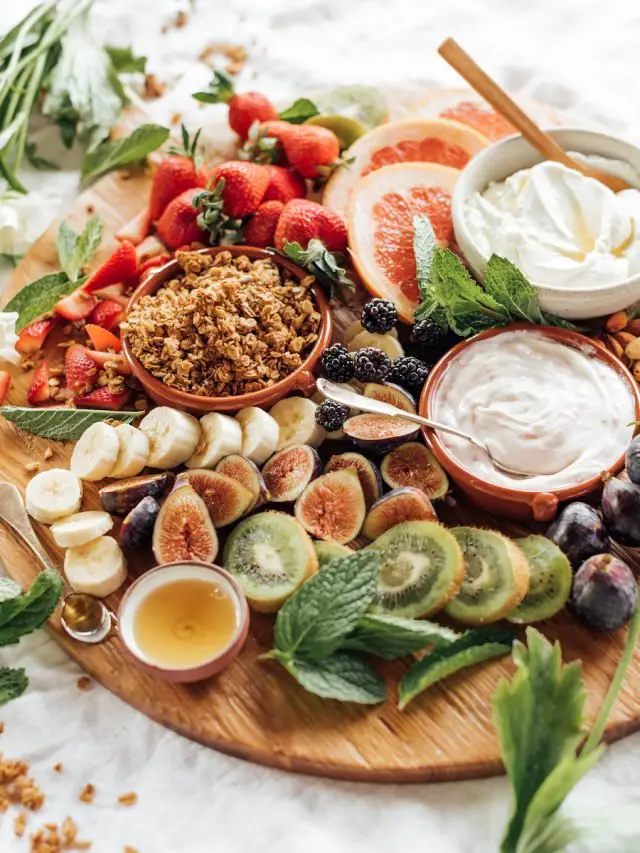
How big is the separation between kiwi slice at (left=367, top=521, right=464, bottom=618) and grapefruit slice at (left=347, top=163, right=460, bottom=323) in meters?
0.88

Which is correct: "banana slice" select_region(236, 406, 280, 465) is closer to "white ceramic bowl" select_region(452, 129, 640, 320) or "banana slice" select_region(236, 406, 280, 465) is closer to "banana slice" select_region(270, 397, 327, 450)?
"banana slice" select_region(270, 397, 327, 450)

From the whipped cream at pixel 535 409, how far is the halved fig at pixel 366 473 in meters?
0.23

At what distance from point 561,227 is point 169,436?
4.63 ft

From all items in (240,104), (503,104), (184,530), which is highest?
(503,104)

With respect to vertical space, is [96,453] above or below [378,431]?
Answer: below

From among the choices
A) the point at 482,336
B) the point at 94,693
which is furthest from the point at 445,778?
the point at 482,336

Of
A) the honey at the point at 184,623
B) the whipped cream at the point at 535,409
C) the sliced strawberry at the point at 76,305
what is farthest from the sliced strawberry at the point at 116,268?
the honey at the point at 184,623

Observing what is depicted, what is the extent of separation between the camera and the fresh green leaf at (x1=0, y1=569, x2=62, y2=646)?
2525 millimetres

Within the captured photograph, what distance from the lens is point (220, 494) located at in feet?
8.98

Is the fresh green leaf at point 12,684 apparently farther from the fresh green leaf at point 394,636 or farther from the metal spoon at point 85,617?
the fresh green leaf at point 394,636

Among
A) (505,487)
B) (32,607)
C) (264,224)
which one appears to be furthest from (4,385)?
(505,487)

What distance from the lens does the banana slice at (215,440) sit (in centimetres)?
283

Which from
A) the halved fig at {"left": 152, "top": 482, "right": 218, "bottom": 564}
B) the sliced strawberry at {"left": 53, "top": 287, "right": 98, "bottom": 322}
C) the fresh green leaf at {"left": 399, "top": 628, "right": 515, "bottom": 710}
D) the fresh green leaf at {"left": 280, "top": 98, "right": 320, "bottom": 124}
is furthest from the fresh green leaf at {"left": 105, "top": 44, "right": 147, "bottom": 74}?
the fresh green leaf at {"left": 399, "top": 628, "right": 515, "bottom": 710}

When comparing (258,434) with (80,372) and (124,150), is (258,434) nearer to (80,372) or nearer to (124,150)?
(80,372)
